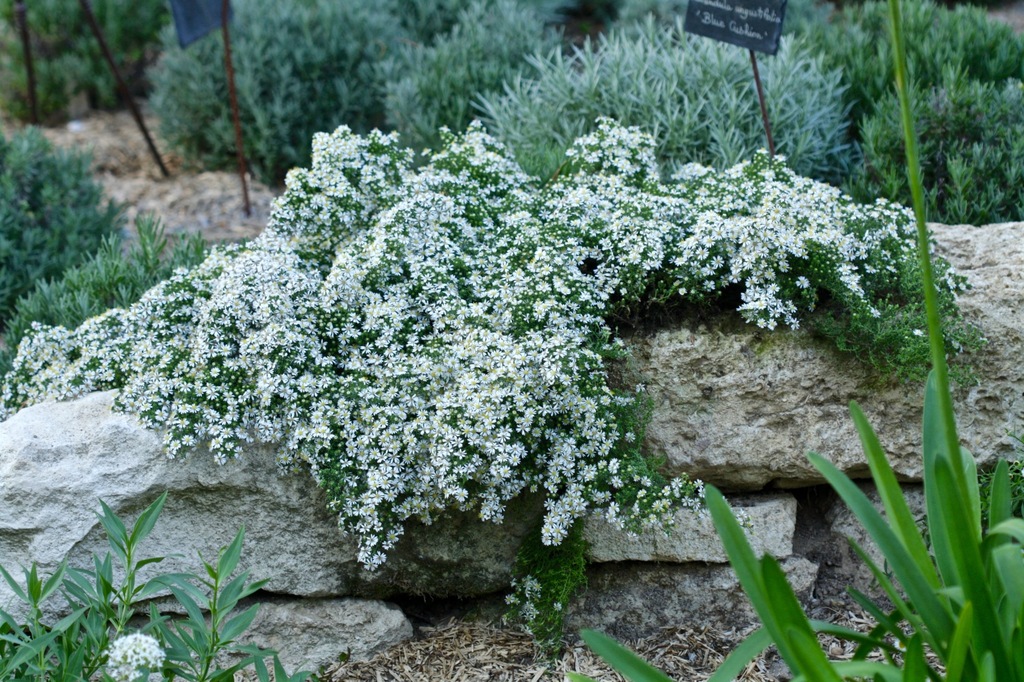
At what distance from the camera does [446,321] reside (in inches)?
110

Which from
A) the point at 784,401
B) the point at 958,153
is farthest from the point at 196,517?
the point at 958,153

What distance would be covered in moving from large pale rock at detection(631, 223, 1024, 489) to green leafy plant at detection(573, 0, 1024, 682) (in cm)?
89

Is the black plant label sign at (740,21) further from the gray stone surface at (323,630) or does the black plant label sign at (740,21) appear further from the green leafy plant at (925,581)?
the gray stone surface at (323,630)

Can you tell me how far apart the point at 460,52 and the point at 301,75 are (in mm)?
963

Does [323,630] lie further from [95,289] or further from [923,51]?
[923,51]

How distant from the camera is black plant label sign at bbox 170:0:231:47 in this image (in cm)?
468

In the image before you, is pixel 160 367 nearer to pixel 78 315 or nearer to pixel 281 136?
pixel 78 315

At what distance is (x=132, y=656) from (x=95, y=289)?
6.75 ft

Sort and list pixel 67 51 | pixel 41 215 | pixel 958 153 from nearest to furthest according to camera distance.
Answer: pixel 958 153
pixel 41 215
pixel 67 51

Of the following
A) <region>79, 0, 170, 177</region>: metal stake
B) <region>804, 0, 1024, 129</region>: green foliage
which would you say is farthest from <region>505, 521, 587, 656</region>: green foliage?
<region>79, 0, 170, 177</region>: metal stake

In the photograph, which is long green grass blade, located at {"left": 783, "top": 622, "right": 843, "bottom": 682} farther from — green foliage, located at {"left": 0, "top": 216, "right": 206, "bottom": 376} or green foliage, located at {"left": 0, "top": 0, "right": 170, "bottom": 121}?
green foliage, located at {"left": 0, "top": 0, "right": 170, "bottom": 121}

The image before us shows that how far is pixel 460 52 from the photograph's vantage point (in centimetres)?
523

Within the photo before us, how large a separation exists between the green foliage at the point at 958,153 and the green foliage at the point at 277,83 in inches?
105

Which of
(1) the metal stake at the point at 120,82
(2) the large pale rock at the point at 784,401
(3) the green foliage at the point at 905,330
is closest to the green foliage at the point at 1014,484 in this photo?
(2) the large pale rock at the point at 784,401
